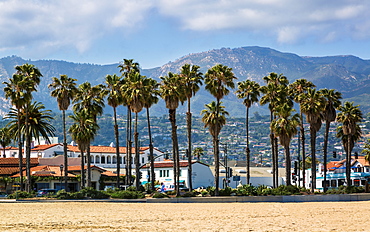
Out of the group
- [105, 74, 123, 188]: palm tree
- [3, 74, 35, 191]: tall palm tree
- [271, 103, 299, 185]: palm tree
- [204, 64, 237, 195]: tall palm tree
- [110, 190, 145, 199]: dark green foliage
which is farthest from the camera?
[105, 74, 123, 188]: palm tree

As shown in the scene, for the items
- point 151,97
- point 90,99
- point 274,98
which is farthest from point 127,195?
point 274,98

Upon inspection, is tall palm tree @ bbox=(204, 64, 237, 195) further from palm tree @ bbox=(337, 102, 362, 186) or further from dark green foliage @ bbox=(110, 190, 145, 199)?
palm tree @ bbox=(337, 102, 362, 186)

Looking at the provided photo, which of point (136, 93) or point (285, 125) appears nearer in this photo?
point (285, 125)

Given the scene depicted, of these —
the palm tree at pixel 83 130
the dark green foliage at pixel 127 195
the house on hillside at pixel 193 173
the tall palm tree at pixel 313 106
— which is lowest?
the dark green foliage at pixel 127 195

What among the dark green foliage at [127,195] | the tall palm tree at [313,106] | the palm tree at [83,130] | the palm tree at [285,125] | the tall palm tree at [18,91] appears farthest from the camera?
the tall palm tree at [313,106]

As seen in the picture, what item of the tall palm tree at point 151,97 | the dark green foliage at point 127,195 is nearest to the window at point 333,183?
the tall palm tree at point 151,97

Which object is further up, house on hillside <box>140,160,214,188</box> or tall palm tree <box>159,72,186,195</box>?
tall palm tree <box>159,72,186,195</box>

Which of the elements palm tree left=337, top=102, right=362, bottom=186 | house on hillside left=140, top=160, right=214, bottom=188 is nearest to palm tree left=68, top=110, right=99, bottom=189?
house on hillside left=140, top=160, right=214, bottom=188

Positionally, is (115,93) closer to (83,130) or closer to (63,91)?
(63,91)

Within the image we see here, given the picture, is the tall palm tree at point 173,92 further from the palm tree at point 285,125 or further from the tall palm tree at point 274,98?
the tall palm tree at point 274,98

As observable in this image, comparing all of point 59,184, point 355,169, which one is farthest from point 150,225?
point 355,169

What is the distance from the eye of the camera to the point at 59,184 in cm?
9581

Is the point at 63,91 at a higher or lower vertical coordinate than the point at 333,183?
higher

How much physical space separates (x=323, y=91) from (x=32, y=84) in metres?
41.7
